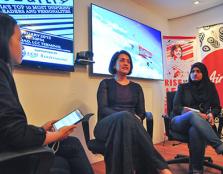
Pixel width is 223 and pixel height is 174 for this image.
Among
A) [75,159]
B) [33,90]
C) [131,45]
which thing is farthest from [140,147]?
[131,45]

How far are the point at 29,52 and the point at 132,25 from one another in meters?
1.78

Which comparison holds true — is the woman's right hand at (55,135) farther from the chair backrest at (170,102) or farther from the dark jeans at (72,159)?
the chair backrest at (170,102)

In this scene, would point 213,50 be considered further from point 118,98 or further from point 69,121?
point 69,121

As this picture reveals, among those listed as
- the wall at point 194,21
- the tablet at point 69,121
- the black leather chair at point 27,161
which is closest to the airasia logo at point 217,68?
the wall at point 194,21

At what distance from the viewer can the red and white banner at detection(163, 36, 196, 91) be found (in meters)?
4.17

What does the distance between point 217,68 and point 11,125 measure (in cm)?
385

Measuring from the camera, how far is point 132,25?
352cm

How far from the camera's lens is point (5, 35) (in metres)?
1.01

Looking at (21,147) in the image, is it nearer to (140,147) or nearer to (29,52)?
(140,147)

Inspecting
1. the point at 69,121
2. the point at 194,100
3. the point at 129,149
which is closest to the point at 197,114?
the point at 194,100

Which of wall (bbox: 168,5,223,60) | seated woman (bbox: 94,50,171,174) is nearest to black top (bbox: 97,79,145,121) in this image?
seated woman (bbox: 94,50,171,174)

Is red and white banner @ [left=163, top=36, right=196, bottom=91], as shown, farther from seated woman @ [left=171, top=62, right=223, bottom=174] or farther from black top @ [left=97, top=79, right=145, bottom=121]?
black top @ [left=97, top=79, right=145, bottom=121]

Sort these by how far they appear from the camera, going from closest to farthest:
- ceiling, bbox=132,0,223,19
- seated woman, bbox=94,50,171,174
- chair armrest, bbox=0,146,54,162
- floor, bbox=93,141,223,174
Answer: chair armrest, bbox=0,146,54,162
seated woman, bbox=94,50,171,174
floor, bbox=93,141,223,174
ceiling, bbox=132,0,223,19

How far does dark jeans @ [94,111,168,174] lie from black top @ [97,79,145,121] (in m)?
0.48
